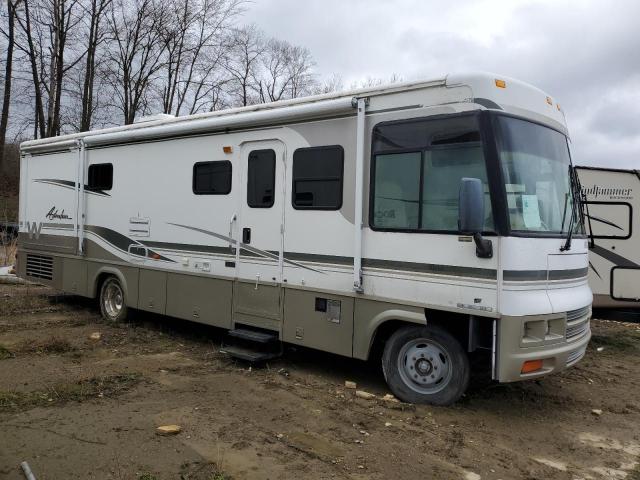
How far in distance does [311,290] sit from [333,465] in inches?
90.4

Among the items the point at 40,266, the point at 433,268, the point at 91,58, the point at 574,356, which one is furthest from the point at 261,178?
the point at 91,58

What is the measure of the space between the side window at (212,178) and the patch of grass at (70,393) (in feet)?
8.06

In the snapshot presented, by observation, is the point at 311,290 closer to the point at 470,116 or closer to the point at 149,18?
the point at 470,116

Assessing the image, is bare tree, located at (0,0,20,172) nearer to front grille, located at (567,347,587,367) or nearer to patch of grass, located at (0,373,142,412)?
patch of grass, located at (0,373,142,412)

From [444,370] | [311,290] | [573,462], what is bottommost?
[573,462]

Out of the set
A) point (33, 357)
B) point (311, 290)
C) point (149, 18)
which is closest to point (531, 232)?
point (311, 290)

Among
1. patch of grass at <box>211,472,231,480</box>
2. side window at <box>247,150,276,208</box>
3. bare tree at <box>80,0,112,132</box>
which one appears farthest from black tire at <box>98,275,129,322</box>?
bare tree at <box>80,0,112,132</box>

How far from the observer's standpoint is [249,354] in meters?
6.23

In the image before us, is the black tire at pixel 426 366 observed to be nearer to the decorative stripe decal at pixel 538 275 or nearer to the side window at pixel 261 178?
the decorative stripe decal at pixel 538 275

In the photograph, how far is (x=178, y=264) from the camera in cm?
741

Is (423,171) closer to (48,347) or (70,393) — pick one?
(70,393)

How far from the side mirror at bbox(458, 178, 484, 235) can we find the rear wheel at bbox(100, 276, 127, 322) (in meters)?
5.84

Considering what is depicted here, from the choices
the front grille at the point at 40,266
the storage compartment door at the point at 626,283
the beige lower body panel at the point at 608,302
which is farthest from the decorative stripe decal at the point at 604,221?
the front grille at the point at 40,266

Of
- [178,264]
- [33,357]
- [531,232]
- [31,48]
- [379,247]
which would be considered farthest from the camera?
[31,48]
